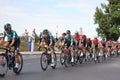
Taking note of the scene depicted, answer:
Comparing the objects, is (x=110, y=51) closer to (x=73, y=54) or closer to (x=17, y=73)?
(x=73, y=54)

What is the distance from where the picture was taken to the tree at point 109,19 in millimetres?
75062

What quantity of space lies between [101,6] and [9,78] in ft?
205

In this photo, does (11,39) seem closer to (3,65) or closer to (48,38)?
(3,65)

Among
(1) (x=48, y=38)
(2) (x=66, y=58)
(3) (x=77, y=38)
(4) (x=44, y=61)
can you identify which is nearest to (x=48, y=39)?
(1) (x=48, y=38)

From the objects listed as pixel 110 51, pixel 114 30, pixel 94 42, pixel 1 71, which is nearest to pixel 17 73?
pixel 1 71

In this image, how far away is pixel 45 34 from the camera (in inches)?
728

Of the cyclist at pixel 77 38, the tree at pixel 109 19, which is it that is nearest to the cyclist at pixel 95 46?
the cyclist at pixel 77 38

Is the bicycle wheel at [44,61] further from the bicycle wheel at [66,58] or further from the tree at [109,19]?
the tree at [109,19]

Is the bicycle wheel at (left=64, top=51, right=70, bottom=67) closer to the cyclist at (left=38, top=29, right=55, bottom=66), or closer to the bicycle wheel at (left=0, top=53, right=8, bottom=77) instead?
the cyclist at (left=38, top=29, right=55, bottom=66)

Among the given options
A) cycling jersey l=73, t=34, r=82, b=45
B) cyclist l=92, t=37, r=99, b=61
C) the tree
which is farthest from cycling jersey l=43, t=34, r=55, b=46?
the tree

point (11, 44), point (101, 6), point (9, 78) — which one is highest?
point (101, 6)

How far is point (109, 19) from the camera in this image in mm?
75312

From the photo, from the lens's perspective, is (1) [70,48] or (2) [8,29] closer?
(2) [8,29]

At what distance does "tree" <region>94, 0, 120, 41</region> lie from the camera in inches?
2955
